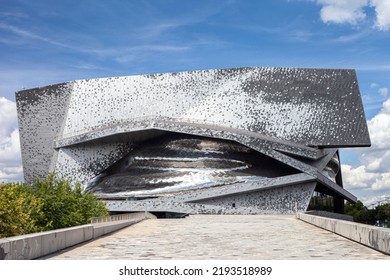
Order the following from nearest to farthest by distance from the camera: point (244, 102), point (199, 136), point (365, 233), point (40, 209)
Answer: point (365, 233) → point (40, 209) → point (199, 136) → point (244, 102)

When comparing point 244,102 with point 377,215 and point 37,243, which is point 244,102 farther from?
point 37,243

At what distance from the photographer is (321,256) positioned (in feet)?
32.4

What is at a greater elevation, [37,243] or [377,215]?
[37,243]

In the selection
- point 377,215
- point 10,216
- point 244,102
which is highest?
point 244,102

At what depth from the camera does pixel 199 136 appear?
5075 centimetres

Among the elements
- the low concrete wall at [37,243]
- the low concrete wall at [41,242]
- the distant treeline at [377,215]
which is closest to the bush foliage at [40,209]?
the low concrete wall at [41,242]

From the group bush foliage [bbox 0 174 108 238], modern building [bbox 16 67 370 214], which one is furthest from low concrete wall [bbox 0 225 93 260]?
modern building [bbox 16 67 370 214]

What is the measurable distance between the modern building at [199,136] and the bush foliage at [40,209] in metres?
15.2

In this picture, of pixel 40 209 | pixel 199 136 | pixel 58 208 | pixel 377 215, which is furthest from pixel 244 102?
pixel 40 209

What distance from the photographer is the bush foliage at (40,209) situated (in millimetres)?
15891

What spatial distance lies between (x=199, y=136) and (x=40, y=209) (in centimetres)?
2933

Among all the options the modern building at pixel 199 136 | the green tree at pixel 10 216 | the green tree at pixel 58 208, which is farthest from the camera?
the modern building at pixel 199 136

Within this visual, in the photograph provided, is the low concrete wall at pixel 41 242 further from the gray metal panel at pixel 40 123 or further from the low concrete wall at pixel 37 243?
the gray metal panel at pixel 40 123
